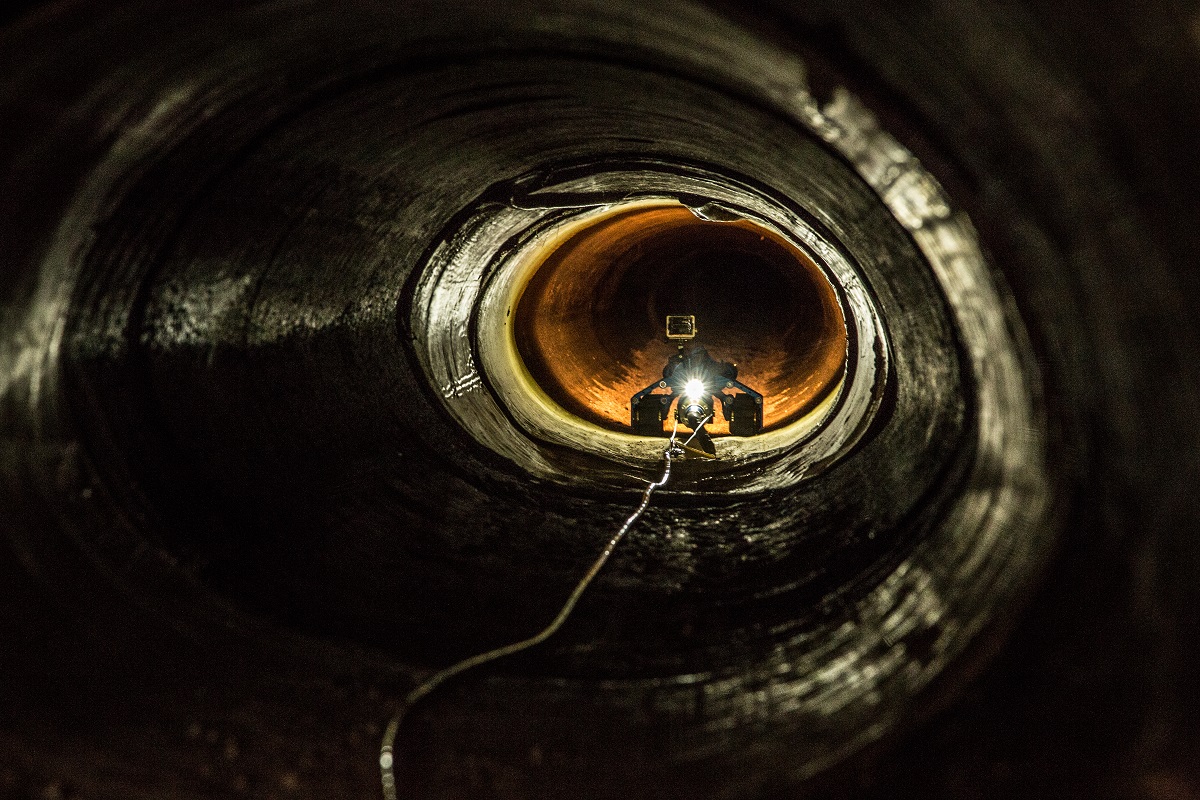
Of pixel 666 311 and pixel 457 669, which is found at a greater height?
pixel 666 311

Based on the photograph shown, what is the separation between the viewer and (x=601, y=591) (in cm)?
286

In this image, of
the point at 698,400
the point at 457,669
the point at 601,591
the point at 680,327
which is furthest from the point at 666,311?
the point at 457,669

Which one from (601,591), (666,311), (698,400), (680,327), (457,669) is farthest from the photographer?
(666,311)

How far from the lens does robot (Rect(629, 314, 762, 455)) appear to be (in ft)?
17.8

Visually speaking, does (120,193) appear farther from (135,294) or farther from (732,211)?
(732,211)

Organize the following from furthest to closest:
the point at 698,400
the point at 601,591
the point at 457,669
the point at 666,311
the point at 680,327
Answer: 1. the point at 666,311
2. the point at 680,327
3. the point at 698,400
4. the point at 601,591
5. the point at 457,669

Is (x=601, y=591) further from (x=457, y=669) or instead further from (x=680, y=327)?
(x=680, y=327)

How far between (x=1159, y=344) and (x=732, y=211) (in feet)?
10.7

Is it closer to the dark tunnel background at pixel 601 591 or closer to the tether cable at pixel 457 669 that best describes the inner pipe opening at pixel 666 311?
the tether cable at pixel 457 669

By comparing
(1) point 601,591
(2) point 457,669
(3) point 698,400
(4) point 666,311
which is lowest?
(2) point 457,669

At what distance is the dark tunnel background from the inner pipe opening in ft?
11.1

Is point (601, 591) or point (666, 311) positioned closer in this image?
point (601, 591)

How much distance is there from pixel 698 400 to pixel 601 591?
283cm

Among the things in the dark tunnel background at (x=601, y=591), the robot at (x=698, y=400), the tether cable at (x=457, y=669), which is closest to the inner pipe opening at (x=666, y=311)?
the robot at (x=698, y=400)
